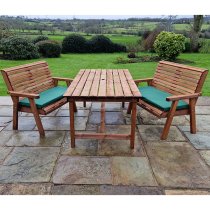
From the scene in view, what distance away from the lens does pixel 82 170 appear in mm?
3012

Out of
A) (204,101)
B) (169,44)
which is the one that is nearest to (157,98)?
(204,101)

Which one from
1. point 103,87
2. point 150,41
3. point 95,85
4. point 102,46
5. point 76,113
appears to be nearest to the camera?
point 103,87

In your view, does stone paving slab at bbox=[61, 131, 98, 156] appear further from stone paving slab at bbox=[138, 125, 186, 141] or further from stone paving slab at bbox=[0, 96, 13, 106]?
stone paving slab at bbox=[0, 96, 13, 106]

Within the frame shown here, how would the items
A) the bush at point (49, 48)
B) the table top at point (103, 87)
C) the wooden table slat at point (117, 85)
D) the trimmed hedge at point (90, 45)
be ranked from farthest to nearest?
1. the trimmed hedge at point (90, 45)
2. the bush at point (49, 48)
3. the wooden table slat at point (117, 85)
4. the table top at point (103, 87)

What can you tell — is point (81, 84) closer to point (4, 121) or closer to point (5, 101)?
point (4, 121)

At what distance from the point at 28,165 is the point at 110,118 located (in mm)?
2021

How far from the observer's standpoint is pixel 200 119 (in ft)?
15.2

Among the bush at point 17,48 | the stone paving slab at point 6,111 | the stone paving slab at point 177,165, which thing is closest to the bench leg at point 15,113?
the stone paving slab at point 6,111

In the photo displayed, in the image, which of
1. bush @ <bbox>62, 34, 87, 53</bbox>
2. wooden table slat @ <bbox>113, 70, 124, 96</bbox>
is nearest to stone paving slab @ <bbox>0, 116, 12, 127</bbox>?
wooden table slat @ <bbox>113, 70, 124, 96</bbox>

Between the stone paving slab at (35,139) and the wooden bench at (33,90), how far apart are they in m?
0.13

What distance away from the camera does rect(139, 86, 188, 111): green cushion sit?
378cm

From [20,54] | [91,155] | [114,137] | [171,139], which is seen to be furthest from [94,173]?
[20,54]

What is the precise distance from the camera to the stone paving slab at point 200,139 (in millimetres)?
3626

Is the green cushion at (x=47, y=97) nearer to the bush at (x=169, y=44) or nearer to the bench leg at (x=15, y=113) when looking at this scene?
the bench leg at (x=15, y=113)
